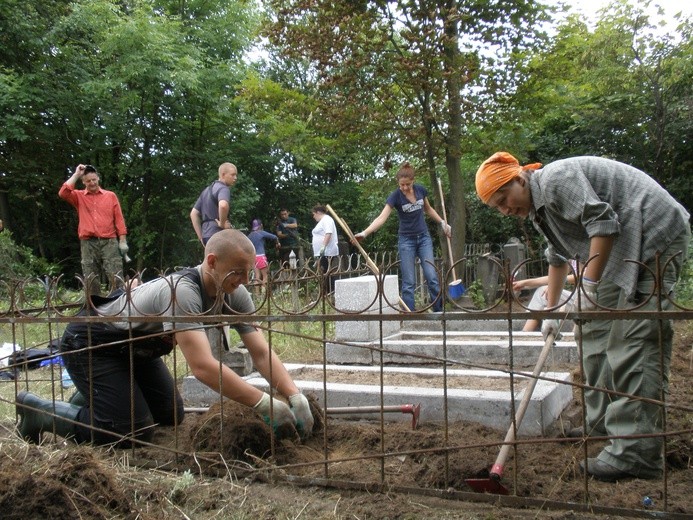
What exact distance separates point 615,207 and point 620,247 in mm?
189

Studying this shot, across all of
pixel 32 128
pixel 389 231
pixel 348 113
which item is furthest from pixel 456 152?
pixel 32 128

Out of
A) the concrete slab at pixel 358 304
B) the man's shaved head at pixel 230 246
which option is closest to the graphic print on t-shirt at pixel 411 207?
the concrete slab at pixel 358 304

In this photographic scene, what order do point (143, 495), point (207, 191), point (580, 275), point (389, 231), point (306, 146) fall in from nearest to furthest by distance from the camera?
1. point (580, 275)
2. point (143, 495)
3. point (207, 191)
4. point (306, 146)
5. point (389, 231)

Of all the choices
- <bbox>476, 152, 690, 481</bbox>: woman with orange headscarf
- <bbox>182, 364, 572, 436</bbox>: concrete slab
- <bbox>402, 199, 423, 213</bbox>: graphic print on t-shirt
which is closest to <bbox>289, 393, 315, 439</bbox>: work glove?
<bbox>182, 364, 572, 436</bbox>: concrete slab

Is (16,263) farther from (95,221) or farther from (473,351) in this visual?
(473,351)

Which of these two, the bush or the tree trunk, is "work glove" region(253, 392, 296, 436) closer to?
the tree trunk

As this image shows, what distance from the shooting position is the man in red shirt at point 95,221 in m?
7.42

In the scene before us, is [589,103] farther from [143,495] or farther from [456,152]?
[143,495]

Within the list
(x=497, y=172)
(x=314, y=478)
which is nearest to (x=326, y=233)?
(x=497, y=172)

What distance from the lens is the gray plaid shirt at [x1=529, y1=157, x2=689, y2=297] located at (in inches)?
103

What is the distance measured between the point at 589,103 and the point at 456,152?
5.14 metres

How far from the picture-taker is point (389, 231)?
17078mm

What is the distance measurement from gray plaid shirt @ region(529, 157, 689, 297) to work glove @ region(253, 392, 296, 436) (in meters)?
1.54

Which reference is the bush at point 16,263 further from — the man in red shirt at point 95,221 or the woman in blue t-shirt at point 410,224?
the woman in blue t-shirt at point 410,224
